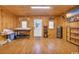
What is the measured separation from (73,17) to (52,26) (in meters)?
3.50

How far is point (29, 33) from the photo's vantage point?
8.45m

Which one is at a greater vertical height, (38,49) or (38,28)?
(38,28)

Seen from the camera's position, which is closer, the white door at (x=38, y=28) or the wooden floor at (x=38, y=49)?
the wooden floor at (x=38, y=49)

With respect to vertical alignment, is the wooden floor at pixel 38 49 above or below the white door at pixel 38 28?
below

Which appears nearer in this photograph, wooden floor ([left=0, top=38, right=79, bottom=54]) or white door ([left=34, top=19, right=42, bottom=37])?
wooden floor ([left=0, top=38, right=79, bottom=54])

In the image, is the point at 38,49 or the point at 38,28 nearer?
the point at 38,49

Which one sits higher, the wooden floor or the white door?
the white door
